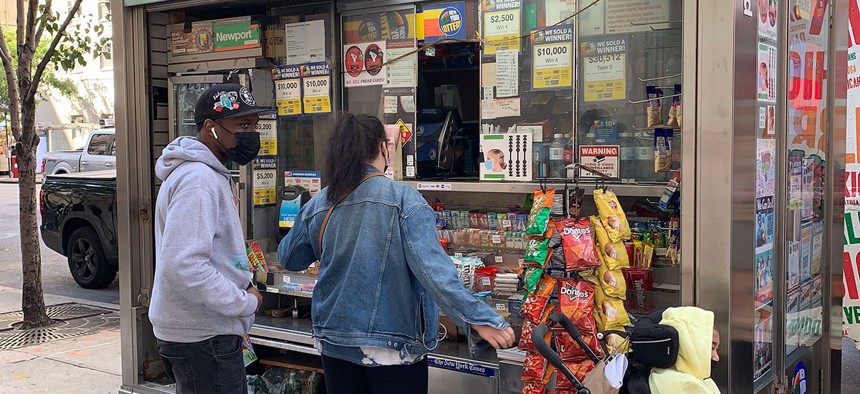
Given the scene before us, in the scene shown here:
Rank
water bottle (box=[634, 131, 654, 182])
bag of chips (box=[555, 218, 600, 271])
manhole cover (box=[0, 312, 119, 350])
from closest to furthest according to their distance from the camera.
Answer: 1. bag of chips (box=[555, 218, 600, 271])
2. water bottle (box=[634, 131, 654, 182])
3. manhole cover (box=[0, 312, 119, 350])

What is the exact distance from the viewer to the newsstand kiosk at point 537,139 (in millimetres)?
3311

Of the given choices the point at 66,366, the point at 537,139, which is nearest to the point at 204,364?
the point at 537,139

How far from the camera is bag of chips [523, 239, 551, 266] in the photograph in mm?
3578

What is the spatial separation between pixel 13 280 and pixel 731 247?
34.8 ft

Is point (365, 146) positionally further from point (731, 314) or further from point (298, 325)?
point (298, 325)

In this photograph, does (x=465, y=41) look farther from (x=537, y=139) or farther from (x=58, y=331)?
(x=58, y=331)

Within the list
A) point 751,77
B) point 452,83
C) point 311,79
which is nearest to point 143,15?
point 311,79

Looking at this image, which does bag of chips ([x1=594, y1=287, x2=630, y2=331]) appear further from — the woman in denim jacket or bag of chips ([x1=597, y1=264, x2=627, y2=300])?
the woman in denim jacket

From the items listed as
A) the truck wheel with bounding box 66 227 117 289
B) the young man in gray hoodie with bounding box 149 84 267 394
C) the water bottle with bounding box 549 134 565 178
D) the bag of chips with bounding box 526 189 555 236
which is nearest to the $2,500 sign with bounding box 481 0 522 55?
the water bottle with bounding box 549 134 565 178

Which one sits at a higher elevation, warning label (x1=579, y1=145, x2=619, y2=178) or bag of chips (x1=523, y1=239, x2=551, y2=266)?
warning label (x1=579, y1=145, x2=619, y2=178)

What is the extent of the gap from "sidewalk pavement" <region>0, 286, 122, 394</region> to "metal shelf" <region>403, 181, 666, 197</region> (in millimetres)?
3011

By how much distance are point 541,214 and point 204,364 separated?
A: 5.09 ft

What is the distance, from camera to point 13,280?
11258mm

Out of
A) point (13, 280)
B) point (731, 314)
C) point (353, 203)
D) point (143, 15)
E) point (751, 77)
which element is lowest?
point (13, 280)
